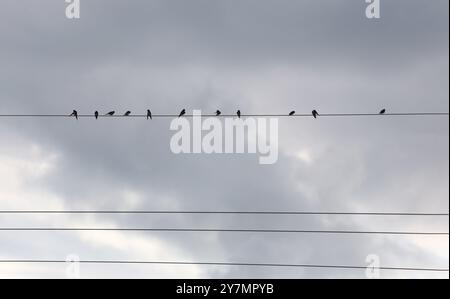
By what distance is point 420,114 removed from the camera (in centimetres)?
3053
